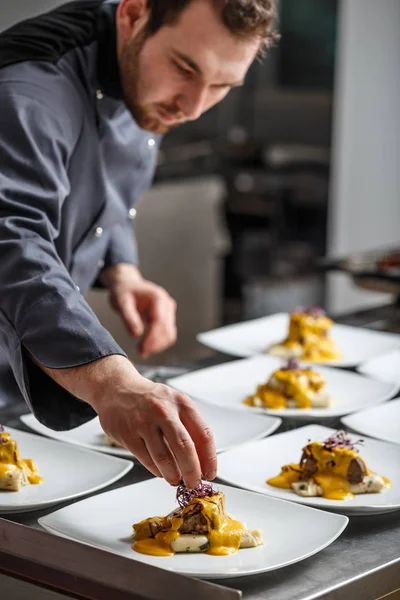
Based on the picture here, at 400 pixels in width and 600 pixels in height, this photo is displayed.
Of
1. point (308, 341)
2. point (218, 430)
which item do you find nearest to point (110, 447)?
point (218, 430)

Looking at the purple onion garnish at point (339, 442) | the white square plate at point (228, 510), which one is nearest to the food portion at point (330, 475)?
the purple onion garnish at point (339, 442)

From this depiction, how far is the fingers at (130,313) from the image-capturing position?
7.82ft

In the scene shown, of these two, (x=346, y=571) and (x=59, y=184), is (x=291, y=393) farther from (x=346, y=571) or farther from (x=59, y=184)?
(x=346, y=571)

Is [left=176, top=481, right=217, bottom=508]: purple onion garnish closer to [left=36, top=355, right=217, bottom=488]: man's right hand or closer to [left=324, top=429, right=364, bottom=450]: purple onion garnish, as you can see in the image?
[left=36, top=355, right=217, bottom=488]: man's right hand

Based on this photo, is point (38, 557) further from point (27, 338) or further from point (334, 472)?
point (334, 472)

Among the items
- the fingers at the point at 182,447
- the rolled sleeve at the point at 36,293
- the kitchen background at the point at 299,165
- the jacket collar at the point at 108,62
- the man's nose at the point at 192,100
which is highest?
the jacket collar at the point at 108,62

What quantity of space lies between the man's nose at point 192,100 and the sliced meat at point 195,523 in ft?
2.65

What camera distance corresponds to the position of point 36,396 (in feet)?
4.95

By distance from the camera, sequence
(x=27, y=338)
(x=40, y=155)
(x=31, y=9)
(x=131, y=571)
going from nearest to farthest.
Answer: (x=131, y=571), (x=27, y=338), (x=40, y=155), (x=31, y=9)

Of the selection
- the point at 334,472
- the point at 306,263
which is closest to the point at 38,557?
the point at 334,472

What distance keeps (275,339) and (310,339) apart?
0.53 feet

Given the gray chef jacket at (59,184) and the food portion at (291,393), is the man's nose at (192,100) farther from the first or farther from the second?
the food portion at (291,393)

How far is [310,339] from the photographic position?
243cm

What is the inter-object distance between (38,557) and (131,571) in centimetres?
12
